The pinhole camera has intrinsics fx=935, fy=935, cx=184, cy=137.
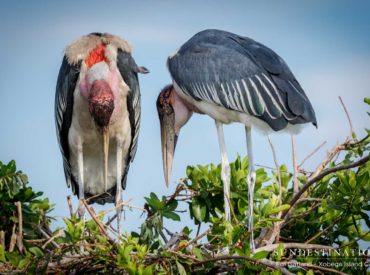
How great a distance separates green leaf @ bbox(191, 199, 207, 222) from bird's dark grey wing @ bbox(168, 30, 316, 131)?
80 centimetres

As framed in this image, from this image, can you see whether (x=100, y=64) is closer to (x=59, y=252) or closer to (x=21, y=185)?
(x=21, y=185)

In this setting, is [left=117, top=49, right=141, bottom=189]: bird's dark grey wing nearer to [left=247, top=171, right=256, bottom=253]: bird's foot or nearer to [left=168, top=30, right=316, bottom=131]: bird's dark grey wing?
[left=168, top=30, right=316, bottom=131]: bird's dark grey wing

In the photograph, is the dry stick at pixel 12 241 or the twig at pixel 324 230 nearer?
the dry stick at pixel 12 241

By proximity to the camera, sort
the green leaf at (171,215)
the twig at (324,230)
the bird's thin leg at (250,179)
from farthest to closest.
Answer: the green leaf at (171,215) → the twig at (324,230) → the bird's thin leg at (250,179)

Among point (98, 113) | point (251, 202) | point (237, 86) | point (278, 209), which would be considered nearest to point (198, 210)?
point (251, 202)

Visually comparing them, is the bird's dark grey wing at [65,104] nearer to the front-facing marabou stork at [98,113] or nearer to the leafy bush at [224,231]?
the front-facing marabou stork at [98,113]

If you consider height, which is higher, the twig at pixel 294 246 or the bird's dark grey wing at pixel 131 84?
the bird's dark grey wing at pixel 131 84

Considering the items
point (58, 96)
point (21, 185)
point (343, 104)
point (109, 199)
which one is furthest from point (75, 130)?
point (343, 104)

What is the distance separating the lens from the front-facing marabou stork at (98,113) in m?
7.81

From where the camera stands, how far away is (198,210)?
6934mm

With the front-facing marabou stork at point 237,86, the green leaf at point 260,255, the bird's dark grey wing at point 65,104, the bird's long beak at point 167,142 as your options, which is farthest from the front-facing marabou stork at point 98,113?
the green leaf at point 260,255

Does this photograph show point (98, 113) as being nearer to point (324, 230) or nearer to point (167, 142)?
point (167, 142)

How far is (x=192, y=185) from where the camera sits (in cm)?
701

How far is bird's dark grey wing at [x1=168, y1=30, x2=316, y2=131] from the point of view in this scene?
277 inches
